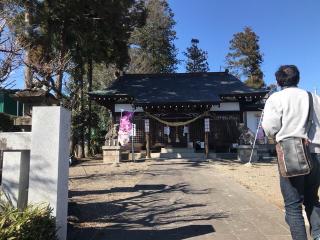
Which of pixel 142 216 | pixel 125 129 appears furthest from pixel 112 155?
pixel 142 216

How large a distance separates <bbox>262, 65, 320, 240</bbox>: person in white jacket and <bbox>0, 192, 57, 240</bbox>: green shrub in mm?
2311

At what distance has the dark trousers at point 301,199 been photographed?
12.0ft

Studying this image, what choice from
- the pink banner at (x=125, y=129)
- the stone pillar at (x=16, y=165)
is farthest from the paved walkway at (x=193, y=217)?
the pink banner at (x=125, y=129)

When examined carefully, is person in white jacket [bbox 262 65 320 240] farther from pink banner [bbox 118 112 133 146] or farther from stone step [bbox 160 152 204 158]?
stone step [bbox 160 152 204 158]

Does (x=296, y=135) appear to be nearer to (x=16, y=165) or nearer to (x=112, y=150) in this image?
(x=16, y=165)

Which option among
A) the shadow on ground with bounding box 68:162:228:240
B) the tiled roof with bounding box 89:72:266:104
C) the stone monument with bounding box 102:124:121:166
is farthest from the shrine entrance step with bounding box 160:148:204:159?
the shadow on ground with bounding box 68:162:228:240

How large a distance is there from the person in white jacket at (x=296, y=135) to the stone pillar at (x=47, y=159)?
7.03ft

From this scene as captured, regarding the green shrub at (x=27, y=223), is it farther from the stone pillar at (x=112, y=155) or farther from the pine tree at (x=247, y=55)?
the pine tree at (x=247, y=55)

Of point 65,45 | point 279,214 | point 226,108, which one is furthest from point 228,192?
point 226,108

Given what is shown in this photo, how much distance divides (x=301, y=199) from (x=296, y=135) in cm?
59

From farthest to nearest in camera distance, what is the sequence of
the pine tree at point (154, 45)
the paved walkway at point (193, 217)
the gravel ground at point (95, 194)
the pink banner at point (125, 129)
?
the pine tree at point (154, 45) < the pink banner at point (125, 129) < the gravel ground at point (95, 194) < the paved walkway at point (193, 217)

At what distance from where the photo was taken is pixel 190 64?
47031 mm

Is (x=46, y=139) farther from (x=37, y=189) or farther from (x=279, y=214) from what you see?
(x=279, y=214)

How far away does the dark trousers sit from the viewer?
12.0 ft
